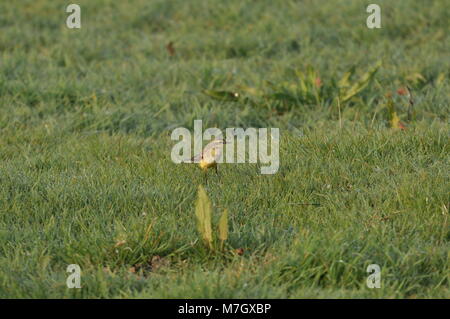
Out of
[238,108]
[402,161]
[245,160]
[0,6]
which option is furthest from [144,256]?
[0,6]

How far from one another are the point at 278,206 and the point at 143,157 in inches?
A: 41.8

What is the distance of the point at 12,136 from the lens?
4961 millimetres

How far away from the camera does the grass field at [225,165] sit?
3.25 metres

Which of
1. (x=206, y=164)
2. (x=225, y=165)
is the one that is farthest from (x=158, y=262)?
(x=225, y=165)

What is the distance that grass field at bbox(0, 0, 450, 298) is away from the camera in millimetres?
3248

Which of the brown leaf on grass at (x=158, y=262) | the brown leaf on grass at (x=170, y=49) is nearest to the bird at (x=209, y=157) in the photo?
the brown leaf on grass at (x=158, y=262)

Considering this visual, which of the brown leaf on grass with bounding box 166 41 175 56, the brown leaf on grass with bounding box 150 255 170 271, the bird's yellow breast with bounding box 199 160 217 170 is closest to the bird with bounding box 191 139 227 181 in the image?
the bird's yellow breast with bounding box 199 160 217 170

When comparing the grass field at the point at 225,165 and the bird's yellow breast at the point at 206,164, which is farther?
the bird's yellow breast at the point at 206,164

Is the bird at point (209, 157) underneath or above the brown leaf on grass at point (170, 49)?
underneath

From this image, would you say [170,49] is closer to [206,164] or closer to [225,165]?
[225,165]

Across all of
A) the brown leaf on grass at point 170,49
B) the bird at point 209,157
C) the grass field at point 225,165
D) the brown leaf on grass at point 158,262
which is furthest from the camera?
the brown leaf on grass at point 170,49

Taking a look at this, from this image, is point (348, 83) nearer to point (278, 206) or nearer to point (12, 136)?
point (278, 206)

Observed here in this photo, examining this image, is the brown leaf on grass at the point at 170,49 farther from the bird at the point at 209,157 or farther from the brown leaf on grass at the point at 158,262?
the brown leaf on grass at the point at 158,262
